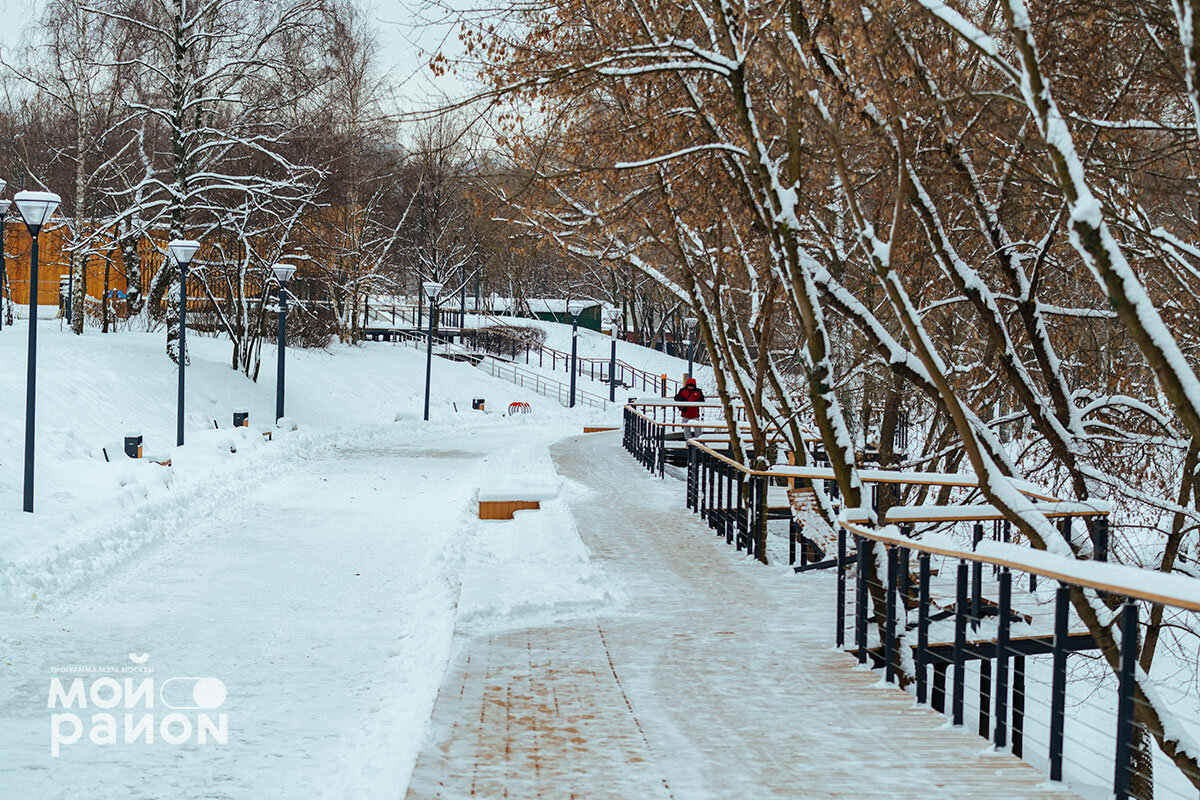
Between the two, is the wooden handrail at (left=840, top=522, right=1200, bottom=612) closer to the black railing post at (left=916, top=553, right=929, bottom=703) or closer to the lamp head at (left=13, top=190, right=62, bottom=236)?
the black railing post at (left=916, top=553, right=929, bottom=703)

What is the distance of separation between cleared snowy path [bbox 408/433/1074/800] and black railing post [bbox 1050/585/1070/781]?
0.10 m

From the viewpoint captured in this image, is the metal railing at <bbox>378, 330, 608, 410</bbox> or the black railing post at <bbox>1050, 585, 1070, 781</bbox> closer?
the black railing post at <bbox>1050, 585, 1070, 781</bbox>

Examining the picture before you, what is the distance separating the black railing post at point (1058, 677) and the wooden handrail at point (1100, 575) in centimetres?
11

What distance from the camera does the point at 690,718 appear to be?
226 inches

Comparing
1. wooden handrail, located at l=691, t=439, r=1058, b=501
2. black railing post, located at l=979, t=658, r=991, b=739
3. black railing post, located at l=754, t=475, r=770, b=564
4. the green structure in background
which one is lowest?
black railing post, located at l=979, t=658, r=991, b=739

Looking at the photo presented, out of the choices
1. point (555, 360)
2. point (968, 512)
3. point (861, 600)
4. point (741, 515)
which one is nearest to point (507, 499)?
→ point (741, 515)

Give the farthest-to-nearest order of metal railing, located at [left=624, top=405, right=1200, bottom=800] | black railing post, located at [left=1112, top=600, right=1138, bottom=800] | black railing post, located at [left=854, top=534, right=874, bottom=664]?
black railing post, located at [left=854, top=534, right=874, bottom=664]
metal railing, located at [left=624, top=405, right=1200, bottom=800]
black railing post, located at [left=1112, top=600, right=1138, bottom=800]

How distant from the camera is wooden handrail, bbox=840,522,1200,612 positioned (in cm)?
375

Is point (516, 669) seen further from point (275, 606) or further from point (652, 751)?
point (275, 606)

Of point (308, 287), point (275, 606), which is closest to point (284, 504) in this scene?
point (275, 606)

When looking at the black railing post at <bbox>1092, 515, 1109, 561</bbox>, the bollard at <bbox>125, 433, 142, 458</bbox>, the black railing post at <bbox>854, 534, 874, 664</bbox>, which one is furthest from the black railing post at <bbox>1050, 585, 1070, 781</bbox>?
the bollard at <bbox>125, 433, 142, 458</bbox>

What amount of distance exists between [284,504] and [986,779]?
1291 cm

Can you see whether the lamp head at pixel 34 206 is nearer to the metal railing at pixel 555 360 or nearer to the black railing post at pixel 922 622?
the black railing post at pixel 922 622

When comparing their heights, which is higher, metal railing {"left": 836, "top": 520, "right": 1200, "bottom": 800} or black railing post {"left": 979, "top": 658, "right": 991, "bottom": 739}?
metal railing {"left": 836, "top": 520, "right": 1200, "bottom": 800}
